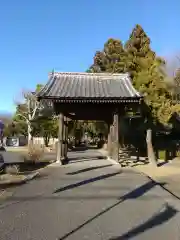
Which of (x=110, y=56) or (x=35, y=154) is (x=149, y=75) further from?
(x=110, y=56)

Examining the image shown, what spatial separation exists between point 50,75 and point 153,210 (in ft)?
57.5

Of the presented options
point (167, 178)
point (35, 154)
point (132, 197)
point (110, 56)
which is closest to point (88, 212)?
point (132, 197)

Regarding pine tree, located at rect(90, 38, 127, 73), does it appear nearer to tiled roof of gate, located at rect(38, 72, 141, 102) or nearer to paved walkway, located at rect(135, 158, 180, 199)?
tiled roof of gate, located at rect(38, 72, 141, 102)

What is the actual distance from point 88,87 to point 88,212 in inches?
623

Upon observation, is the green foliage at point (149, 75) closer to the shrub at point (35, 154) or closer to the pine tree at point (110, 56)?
the shrub at point (35, 154)

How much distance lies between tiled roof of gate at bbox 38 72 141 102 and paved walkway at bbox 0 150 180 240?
8202mm

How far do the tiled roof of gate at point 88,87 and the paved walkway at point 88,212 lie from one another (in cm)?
820

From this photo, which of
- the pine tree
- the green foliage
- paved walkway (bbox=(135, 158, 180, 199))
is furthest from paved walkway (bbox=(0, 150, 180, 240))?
the pine tree

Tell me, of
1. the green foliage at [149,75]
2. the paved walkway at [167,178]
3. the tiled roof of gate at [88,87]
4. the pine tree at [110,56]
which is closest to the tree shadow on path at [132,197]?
the paved walkway at [167,178]

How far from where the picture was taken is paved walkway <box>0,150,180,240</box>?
663 cm

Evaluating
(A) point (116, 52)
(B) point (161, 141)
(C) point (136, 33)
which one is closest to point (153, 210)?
(C) point (136, 33)

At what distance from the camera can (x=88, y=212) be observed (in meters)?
8.39

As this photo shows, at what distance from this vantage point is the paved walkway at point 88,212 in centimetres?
663

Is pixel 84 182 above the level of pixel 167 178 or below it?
above
